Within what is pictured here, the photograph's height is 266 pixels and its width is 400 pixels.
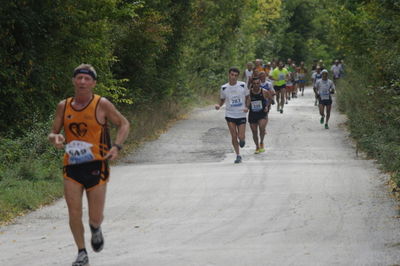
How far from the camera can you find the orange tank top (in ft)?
24.3

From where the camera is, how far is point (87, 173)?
751cm

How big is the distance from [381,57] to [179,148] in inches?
228

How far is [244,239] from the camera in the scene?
881cm

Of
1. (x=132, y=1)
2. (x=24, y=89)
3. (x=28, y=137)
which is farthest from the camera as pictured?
(x=132, y=1)

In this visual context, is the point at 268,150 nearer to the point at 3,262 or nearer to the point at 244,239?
the point at 244,239

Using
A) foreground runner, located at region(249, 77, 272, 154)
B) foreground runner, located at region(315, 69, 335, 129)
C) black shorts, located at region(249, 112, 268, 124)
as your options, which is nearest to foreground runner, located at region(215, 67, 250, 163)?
foreground runner, located at region(249, 77, 272, 154)

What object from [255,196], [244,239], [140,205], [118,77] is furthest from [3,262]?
[118,77]

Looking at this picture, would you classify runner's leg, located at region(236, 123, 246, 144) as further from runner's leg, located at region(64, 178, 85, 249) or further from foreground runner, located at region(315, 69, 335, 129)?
runner's leg, located at region(64, 178, 85, 249)

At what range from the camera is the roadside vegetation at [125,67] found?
1452cm

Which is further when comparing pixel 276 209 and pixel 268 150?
pixel 268 150

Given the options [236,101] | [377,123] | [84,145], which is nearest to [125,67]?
[236,101]

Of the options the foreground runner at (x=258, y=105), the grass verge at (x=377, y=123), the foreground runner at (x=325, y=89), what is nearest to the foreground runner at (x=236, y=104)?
the foreground runner at (x=258, y=105)

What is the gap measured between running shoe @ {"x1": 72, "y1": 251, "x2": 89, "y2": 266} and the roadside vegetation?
3.64 meters

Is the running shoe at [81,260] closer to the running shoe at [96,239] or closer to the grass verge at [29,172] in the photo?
the running shoe at [96,239]
